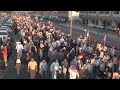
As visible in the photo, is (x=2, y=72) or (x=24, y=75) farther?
(x=2, y=72)

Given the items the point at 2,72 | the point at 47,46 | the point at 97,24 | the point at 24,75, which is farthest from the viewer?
the point at 97,24

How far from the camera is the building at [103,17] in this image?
66062 millimetres

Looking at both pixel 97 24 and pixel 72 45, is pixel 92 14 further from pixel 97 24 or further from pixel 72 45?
pixel 72 45

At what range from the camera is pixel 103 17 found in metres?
73.0

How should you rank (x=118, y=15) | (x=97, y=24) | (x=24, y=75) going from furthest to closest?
(x=97, y=24)
(x=118, y=15)
(x=24, y=75)

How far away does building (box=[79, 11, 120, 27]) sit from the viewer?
217ft

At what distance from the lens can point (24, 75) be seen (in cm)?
1905
